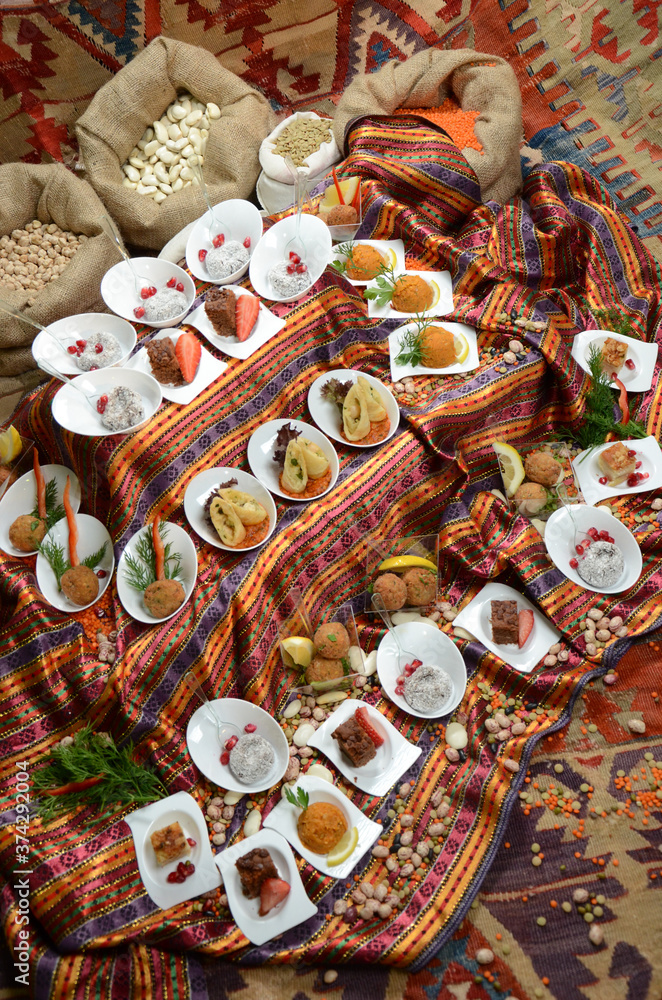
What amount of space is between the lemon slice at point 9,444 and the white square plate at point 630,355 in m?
2.83

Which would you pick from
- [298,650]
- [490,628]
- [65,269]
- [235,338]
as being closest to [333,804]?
[298,650]

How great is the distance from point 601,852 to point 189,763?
168cm

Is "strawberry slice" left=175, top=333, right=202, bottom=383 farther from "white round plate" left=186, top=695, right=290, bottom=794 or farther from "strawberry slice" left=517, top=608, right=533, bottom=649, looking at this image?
"strawberry slice" left=517, top=608, right=533, bottom=649

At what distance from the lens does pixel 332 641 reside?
10.1ft

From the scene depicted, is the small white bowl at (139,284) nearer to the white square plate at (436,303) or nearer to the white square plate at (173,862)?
the white square plate at (436,303)

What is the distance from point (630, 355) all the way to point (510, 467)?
0.97 metres

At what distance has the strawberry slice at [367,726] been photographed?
2.94m

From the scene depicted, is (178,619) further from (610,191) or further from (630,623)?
(610,191)

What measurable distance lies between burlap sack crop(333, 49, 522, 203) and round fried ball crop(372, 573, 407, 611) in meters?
2.57

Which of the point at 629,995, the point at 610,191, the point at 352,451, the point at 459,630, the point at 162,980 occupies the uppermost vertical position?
the point at 610,191

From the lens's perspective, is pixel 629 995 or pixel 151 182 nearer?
pixel 629 995

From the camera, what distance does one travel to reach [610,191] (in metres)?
4.52

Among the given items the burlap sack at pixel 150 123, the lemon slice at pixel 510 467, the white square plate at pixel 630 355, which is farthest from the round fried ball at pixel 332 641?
the burlap sack at pixel 150 123

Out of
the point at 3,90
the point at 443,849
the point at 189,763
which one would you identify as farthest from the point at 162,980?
the point at 3,90
